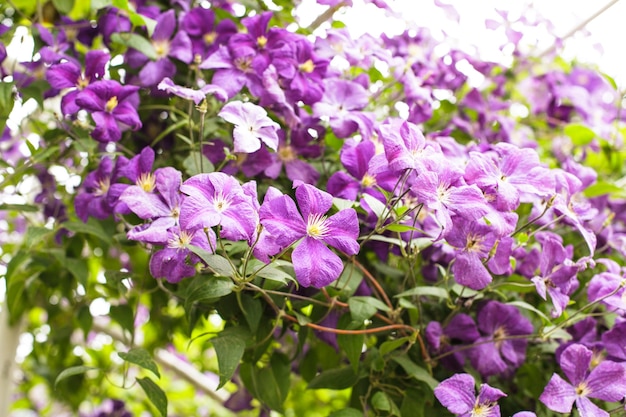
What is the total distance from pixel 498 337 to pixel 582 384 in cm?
14

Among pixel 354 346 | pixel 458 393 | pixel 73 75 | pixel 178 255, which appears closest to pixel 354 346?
pixel 354 346

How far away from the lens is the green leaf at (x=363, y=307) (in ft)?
2.67

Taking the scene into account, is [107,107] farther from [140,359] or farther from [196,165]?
[140,359]

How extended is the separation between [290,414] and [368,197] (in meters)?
1.02

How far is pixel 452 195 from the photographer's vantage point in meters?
0.70

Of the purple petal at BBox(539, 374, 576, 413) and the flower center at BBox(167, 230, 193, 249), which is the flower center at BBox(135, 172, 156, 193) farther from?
the purple petal at BBox(539, 374, 576, 413)

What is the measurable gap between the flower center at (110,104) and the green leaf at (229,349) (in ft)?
1.00

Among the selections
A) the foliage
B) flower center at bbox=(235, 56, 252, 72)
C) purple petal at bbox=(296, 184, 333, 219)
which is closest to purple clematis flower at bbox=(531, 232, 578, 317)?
the foliage

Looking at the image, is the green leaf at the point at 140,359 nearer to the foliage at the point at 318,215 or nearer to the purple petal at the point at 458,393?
the foliage at the point at 318,215

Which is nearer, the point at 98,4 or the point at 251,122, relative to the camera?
the point at 251,122

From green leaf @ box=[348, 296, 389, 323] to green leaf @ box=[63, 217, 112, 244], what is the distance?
35cm

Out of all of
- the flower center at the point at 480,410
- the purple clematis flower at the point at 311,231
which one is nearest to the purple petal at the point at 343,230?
the purple clematis flower at the point at 311,231

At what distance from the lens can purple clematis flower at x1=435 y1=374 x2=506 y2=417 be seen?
0.73 metres

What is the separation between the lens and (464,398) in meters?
0.75
